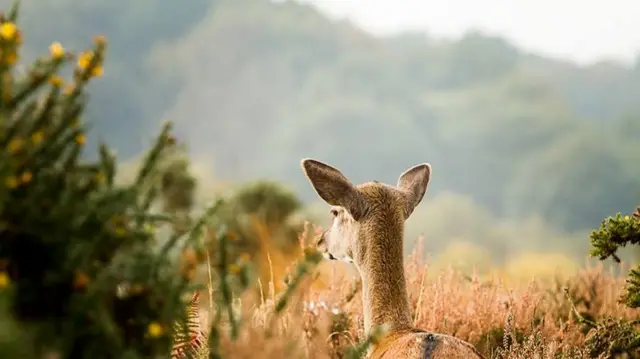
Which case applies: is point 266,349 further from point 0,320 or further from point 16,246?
point 0,320

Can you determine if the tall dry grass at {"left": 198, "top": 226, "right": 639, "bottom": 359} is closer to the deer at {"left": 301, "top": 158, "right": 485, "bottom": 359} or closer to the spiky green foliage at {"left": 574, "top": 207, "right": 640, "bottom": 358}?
the spiky green foliage at {"left": 574, "top": 207, "right": 640, "bottom": 358}

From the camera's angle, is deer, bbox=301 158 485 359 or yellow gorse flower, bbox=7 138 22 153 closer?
yellow gorse flower, bbox=7 138 22 153

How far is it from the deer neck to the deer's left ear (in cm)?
26

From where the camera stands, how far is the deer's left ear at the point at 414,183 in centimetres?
422

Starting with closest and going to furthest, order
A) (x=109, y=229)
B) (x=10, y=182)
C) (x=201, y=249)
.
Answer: (x=10, y=182) < (x=109, y=229) < (x=201, y=249)

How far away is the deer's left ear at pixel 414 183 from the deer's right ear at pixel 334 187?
0.30 metres

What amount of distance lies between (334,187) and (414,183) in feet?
2.20

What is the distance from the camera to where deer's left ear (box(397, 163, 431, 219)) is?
13.9 ft

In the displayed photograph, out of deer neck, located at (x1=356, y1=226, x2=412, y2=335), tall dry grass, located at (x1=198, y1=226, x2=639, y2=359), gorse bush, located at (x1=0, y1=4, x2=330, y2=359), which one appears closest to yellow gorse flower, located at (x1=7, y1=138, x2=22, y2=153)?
gorse bush, located at (x1=0, y1=4, x2=330, y2=359)

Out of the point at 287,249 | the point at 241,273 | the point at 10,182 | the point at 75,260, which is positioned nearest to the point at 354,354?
the point at 241,273

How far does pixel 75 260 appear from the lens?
1688 millimetres

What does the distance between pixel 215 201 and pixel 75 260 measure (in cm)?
43

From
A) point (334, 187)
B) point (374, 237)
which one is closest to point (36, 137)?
point (334, 187)

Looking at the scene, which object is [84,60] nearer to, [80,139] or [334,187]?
[80,139]
